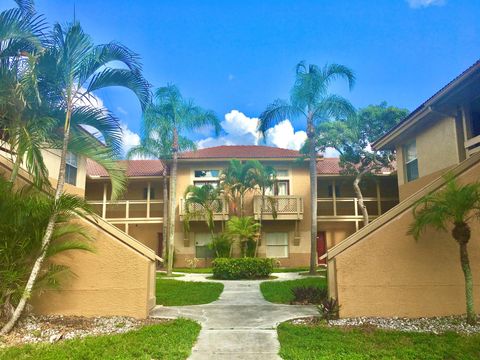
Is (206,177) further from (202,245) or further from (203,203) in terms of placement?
(202,245)

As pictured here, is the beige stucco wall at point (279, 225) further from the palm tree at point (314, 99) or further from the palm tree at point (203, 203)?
the palm tree at point (314, 99)

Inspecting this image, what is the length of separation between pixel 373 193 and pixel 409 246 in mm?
19644

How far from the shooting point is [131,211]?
2661 centimetres

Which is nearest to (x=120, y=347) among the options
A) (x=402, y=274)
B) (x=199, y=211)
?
(x=402, y=274)

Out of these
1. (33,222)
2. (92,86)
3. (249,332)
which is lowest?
(249,332)

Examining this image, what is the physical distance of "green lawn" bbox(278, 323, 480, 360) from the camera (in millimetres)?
5660

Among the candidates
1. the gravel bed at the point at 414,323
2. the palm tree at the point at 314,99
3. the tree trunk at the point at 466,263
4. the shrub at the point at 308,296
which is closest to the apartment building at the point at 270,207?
the palm tree at the point at 314,99

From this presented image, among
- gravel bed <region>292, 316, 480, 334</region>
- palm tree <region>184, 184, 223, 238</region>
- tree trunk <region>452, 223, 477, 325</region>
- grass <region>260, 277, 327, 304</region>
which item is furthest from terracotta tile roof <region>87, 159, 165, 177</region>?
tree trunk <region>452, 223, 477, 325</region>

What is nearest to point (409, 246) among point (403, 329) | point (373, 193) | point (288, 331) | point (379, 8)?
point (403, 329)

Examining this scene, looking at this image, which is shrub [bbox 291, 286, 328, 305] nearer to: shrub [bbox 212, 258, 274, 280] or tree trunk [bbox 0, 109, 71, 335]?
tree trunk [bbox 0, 109, 71, 335]

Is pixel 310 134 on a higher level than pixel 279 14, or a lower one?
lower

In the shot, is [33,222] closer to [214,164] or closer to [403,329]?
[403,329]

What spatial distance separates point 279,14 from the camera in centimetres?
1371

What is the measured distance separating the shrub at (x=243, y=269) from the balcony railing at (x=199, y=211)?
5.22m
